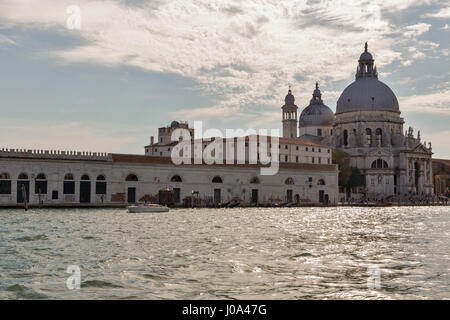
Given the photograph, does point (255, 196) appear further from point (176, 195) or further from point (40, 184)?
point (40, 184)

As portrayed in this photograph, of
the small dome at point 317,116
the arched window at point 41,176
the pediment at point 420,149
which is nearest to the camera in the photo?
the arched window at point 41,176

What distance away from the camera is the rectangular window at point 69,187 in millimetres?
46125

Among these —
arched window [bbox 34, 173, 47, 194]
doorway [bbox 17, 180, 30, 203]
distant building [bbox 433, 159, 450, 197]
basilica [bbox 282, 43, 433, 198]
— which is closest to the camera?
doorway [bbox 17, 180, 30, 203]

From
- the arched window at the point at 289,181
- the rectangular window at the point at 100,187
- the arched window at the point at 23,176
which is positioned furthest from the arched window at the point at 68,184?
the arched window at the point at 289,181

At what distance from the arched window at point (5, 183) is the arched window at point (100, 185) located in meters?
7.28

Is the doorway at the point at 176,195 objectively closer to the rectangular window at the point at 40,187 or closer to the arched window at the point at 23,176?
the rectangular window at the point at 40,187

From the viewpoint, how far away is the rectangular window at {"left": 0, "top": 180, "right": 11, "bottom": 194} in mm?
43781

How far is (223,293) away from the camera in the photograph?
8883 millimetres

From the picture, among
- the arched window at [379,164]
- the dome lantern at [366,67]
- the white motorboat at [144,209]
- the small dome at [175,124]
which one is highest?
the dome lantern at [366,67]

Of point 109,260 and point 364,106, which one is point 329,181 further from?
point 109,260

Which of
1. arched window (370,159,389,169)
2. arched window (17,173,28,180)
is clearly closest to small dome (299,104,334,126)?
arched window (370,159,389,169)

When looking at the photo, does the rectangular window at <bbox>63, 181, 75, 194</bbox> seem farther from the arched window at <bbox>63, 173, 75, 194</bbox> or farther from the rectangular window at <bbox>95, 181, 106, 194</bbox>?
the rectangular window at <bbox>95, 181, 106, 194</bbox>

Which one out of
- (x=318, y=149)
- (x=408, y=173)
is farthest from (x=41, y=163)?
(x=408, y=173)

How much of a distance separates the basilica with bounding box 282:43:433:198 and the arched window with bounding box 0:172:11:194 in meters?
48.6
